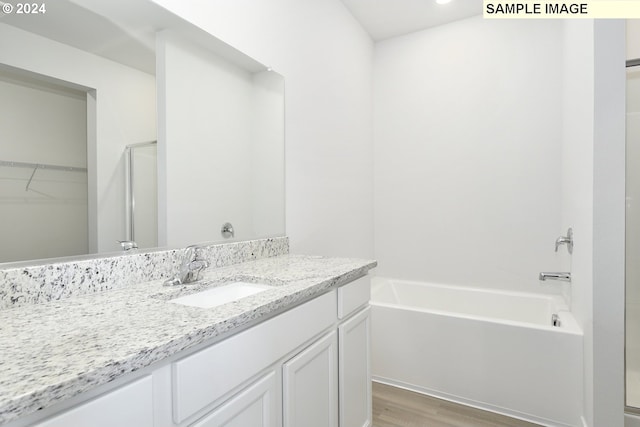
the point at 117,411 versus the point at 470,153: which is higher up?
the point at 470,153

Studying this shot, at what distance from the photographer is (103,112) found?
3.57 feet

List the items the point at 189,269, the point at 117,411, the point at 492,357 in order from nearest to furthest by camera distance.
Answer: the point at 117,411 < the point at 189,269 < the point at 492,357

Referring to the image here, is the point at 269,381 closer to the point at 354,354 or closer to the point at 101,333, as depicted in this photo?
the point at 101,333

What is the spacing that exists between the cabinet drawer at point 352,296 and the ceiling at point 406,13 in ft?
7.13

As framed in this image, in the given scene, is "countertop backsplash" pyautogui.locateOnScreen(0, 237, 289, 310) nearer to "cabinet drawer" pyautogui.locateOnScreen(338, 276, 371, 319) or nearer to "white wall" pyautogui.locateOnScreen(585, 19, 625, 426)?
"cabinet drawer" pyautogui.locateOnScreen(338, 276, 371, 319)

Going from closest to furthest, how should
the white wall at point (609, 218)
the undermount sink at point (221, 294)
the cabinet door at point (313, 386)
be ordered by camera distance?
1. the cabinet door at point (313, 386)
2. the undermount sink at point (221, 294)
3. the white wall at point (609, 218)

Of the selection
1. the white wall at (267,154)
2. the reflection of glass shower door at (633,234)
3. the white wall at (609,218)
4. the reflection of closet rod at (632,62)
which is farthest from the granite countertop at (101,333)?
the reflection of closet rod at (632,62)

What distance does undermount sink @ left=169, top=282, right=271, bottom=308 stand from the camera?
116cm

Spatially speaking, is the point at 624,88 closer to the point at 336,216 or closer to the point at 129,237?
the point at 336,216

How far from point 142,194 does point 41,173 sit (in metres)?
0.31

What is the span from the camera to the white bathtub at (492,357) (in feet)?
5.93

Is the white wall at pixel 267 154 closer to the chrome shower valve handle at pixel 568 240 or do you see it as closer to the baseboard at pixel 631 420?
the chrome shower valve handle at pixel 568 240

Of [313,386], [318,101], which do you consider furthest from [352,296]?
[318,101]

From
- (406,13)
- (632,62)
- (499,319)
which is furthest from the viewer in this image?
(406,13)
